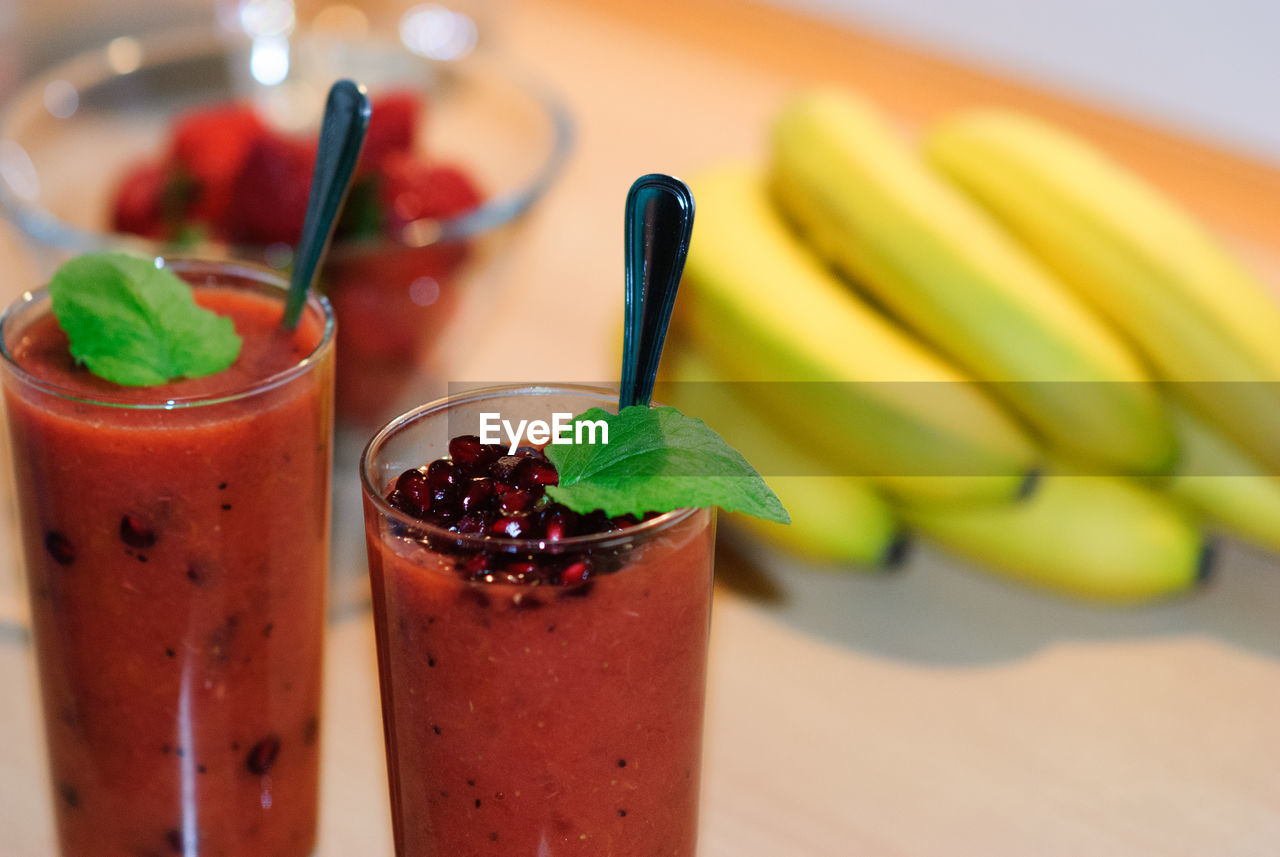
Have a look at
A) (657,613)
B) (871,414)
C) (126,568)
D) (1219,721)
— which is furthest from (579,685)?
(1219,721)

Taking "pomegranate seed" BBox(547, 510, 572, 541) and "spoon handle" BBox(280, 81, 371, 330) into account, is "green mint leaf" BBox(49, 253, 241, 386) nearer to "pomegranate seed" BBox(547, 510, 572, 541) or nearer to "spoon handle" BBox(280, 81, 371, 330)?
"spoon handle" BBox(280, 81, 371, 330)

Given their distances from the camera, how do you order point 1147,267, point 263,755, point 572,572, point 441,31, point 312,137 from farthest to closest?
point 441,31 < point 312,137 < point 1147,267 < point 263,755 < point 572,572

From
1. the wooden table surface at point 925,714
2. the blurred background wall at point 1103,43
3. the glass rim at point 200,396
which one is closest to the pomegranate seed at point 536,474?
the glass rim at point 200,396

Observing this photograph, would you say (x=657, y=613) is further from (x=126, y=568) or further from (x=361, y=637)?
(x=361, y=637)

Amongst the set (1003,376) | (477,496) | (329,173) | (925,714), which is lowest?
(925,714)

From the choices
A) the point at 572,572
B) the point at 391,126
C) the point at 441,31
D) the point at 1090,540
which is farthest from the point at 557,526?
the point at 441,31

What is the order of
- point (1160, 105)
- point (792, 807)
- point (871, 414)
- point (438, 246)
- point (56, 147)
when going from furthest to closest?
point (1160, 105) < point (56, 147) < point (438, 246) < point (871, 414) < point (792, 807)

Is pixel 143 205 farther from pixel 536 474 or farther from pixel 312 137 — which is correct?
pixel 536 474

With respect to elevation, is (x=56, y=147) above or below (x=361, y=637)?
above
